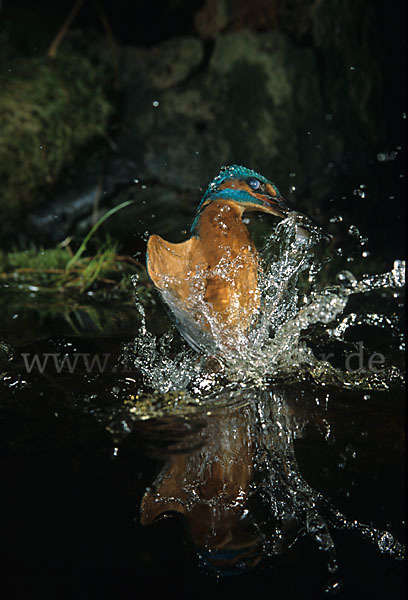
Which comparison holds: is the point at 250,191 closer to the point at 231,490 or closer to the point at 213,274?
the point at 213,274

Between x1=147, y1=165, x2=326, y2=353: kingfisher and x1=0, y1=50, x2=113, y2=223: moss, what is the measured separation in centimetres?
322

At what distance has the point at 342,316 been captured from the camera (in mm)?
2701

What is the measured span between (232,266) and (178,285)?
188 millimetres

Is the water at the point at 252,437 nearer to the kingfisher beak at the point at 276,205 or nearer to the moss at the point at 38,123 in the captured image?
the kingfisher beak at the point at 276,205

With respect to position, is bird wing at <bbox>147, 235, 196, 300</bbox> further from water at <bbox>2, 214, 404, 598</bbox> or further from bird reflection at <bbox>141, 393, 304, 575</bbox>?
bird reflection at <bbox>141, 393, 304, 575</bbox>

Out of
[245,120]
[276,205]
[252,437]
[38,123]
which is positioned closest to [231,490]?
[252,437]

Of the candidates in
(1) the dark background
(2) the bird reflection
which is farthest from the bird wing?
(1) the dark background

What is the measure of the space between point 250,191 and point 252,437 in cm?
81

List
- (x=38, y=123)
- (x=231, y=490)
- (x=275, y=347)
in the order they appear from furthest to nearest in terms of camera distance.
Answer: (x=38, y=123), (x=275, y=347), (x=231, y=490)

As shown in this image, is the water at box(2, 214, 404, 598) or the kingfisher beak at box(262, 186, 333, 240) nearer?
the water at box(2, 214, 404, 598)

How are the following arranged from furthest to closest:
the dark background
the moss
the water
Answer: the moss
the dark background
the water

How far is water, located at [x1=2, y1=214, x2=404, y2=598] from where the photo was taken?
3.68 feet

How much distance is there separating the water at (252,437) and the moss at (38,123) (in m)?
2.78

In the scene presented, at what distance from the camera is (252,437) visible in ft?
5.17
